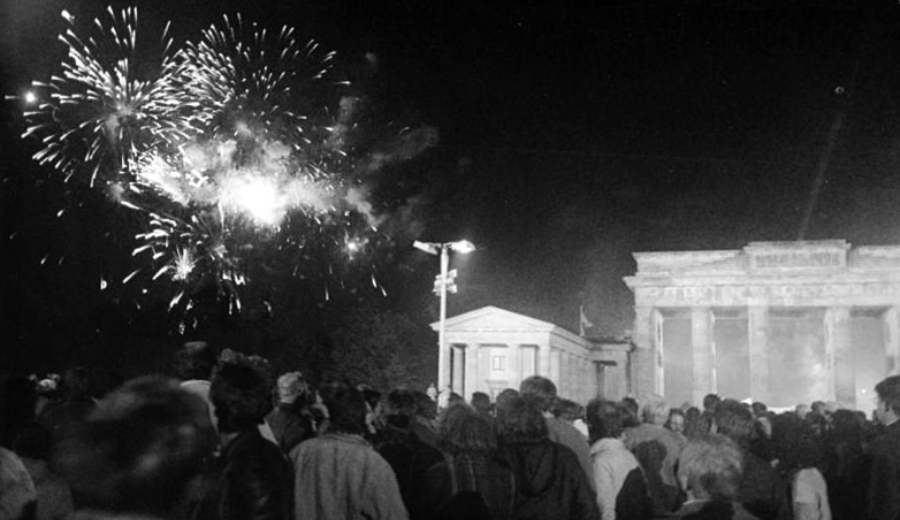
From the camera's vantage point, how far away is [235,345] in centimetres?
4369

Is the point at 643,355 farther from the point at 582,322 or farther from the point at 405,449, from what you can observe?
the point at 405,449

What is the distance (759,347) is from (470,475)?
54.2 metres

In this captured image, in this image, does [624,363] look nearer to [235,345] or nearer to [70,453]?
[235,345]

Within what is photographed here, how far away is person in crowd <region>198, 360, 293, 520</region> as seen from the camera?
187 inches

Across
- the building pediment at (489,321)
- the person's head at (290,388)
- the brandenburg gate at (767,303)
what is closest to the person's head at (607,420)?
the person's head at (290,388)

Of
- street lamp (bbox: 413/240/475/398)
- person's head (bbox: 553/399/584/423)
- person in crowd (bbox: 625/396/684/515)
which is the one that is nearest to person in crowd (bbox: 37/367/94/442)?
person's head (bbox: 553/399/584/423)

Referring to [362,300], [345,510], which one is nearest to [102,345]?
[362,300]

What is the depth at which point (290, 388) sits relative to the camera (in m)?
7.88

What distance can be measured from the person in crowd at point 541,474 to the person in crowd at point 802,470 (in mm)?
2096

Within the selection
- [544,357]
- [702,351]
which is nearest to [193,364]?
[544,357]

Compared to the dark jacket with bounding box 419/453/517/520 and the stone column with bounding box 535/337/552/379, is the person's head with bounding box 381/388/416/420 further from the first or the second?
the stone column with bounding box 535/337/552/379

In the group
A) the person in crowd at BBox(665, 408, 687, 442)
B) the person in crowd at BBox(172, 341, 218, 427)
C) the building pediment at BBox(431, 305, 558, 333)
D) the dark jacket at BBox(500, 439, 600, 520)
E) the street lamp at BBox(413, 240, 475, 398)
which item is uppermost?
the building pediment at BBox(431, 305, 558, 333)

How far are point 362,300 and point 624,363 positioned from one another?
729 inches

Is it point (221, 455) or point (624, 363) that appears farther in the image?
point (624, 363)
